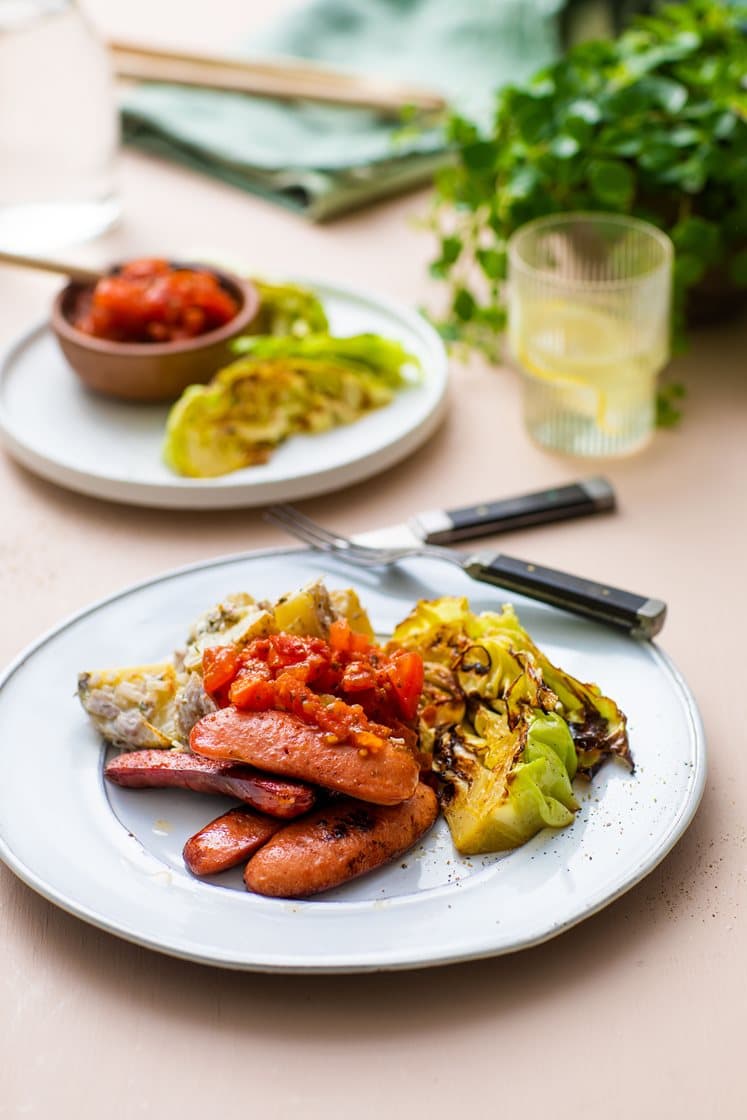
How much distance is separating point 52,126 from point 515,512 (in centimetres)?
144

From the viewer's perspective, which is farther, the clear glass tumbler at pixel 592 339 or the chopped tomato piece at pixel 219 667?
the clear glass tumbler at pixel 592 339

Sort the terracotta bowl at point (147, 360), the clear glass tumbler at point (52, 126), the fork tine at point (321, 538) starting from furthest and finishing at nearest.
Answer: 1. the clear glass tumbler at point (52, 126)
2. the terracotta bowl at point (147, 360)
3. the fork tine at point (321, 538)

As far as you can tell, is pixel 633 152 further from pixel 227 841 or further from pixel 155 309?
pixel 227 841

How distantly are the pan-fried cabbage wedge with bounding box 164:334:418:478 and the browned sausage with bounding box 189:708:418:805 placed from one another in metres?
0.83

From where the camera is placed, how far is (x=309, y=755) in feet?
4.53

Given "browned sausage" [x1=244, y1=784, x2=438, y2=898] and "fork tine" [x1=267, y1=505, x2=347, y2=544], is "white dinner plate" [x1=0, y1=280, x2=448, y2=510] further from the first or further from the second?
"browned sausage" [x1=244, y1=784, x2=438, y2=898]

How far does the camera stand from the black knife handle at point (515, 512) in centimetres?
200

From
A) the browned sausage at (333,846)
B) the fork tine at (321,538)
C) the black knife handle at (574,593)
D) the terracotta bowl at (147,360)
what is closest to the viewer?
the browned sausage at (333,846)

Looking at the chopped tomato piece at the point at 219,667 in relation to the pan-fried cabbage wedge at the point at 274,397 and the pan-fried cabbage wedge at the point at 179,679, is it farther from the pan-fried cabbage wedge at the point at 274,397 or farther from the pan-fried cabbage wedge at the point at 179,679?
the pan-fried cabbage wedge at the point at 274,397

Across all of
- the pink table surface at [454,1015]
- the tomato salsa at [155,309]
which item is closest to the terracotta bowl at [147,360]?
the tomato salsa at [155,309]

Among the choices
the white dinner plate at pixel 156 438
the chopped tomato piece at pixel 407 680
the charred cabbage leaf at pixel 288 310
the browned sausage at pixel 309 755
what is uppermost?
the browned sausage at pixel 309 755

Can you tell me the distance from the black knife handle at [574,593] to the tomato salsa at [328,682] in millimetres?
283

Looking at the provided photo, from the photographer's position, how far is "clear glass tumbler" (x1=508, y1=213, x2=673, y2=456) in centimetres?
219

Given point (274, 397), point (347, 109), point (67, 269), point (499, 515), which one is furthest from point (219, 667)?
point (347, 109)
